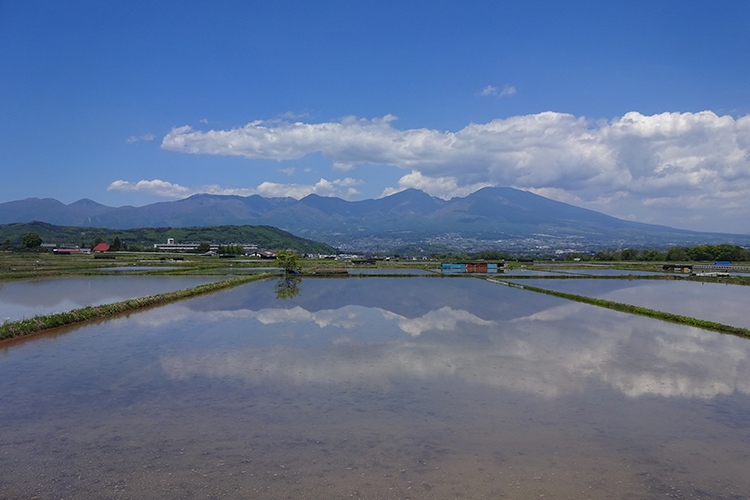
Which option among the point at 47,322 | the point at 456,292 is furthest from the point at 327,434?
the point at 456,292

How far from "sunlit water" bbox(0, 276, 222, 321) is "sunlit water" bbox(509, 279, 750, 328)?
2449 cm

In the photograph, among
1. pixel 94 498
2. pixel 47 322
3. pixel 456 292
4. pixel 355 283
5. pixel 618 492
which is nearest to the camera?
pixel 94 498

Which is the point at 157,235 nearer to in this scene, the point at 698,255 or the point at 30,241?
the point at 30,241

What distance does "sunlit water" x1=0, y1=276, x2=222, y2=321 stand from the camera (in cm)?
1825

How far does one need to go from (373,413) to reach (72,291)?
22386mm

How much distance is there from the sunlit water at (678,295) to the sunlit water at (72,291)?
24.5 m

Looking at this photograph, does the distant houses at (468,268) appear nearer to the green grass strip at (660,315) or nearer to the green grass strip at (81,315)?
the green grass strip at (660,315)

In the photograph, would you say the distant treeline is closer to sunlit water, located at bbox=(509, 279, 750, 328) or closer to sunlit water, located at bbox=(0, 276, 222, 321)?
sunlit water, located at bbox=(509, 279, 750, 328)

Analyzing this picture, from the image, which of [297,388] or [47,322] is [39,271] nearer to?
[47,322]

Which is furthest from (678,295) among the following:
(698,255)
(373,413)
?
(698,255)

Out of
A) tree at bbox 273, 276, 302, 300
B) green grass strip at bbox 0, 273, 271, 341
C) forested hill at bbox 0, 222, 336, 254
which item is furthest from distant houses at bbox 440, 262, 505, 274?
forested hill at bbox 0, 222, 336, 254

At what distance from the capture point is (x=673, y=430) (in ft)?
25.8

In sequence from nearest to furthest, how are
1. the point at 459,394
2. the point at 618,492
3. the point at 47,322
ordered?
the point at 618,492
the point at 459,394
the point at 47,322

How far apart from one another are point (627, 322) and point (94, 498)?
1809cm
